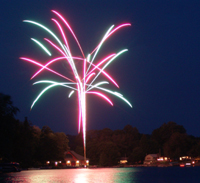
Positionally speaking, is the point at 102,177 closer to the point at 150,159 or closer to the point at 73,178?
the point at 73,178

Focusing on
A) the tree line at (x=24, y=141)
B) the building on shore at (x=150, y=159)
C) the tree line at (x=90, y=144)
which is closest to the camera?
the tree line at (x=24, y=141)

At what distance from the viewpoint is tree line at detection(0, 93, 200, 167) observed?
48091 millimetres

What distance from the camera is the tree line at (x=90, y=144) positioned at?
158 feet

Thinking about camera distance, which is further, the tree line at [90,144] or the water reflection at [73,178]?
the tree line at [90,144]

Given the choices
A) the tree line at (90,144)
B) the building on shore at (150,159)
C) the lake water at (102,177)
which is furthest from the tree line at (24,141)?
the building on shore at (150,159)

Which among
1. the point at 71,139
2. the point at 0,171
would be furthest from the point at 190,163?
the point at 71,139

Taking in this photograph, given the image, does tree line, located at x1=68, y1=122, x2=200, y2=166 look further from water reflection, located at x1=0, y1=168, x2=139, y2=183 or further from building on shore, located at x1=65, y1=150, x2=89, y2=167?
water reflection, located at x1=0, y1=168, x2=139, y2=183

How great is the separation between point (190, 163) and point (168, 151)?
464 inches

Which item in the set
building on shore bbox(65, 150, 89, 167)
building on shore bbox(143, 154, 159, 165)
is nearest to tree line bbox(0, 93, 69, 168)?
building on shore bbox(65, 150, 89, 167)

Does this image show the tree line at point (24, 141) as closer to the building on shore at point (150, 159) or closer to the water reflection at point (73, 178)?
the water reflection at point (73, 178)

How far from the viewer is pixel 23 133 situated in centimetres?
6775

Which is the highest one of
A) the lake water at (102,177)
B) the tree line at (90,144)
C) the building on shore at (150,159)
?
the tree line at (90,144)

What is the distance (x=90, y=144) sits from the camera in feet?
360

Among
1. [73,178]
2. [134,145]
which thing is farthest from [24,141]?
[134,145]
